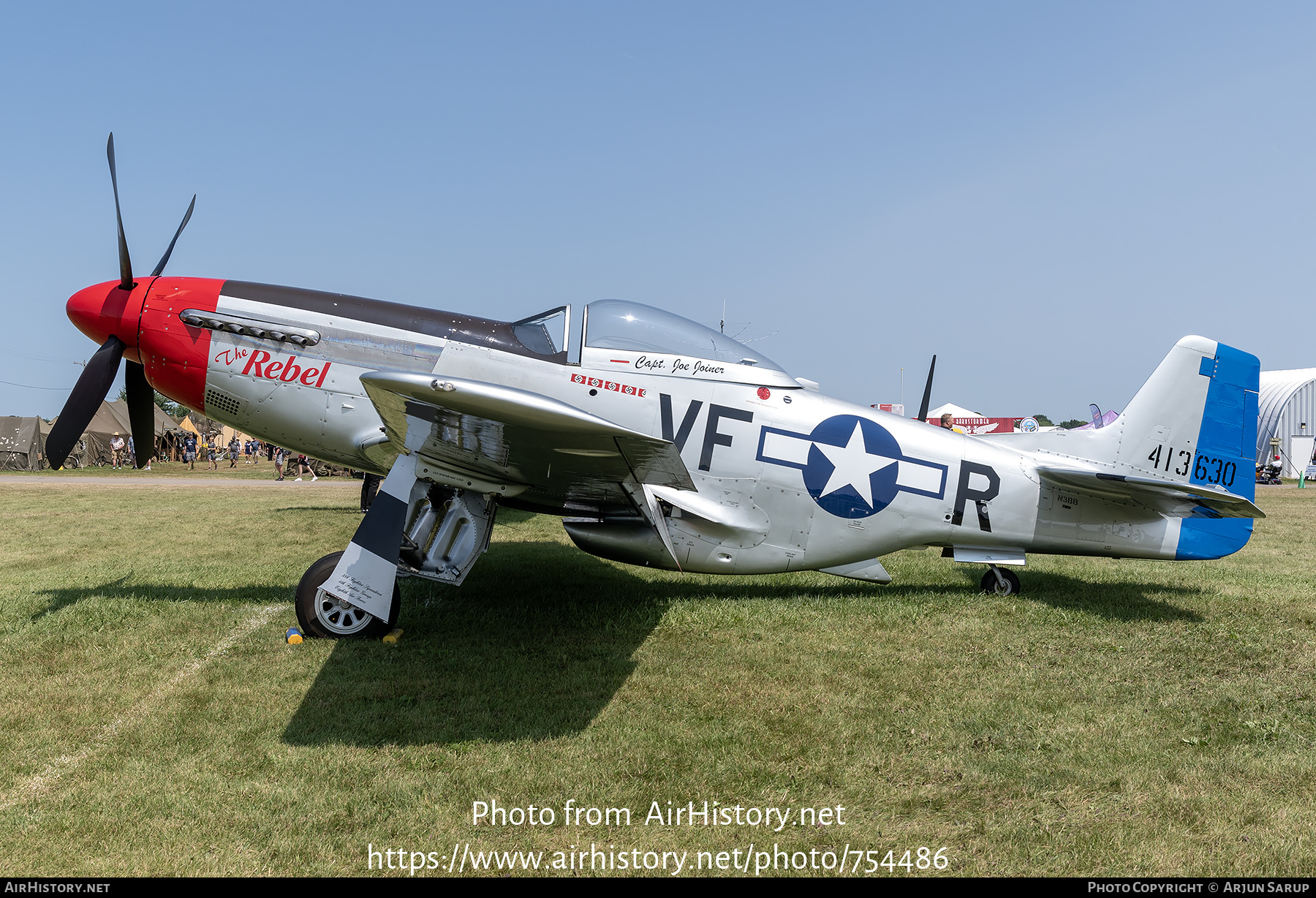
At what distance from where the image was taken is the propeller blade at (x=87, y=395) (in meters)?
5.78

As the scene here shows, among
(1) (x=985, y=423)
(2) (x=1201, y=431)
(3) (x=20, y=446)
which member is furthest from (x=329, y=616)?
(1) (x=985, y=423)

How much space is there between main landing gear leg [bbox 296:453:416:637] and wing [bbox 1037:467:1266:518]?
17.9ft

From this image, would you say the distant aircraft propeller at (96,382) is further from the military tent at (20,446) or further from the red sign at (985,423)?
the red sign at (985,423)

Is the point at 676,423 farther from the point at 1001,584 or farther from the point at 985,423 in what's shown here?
the point at 985,423

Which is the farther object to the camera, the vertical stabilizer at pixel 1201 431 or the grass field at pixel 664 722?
the vertical stabilizer at pixel 1201 431

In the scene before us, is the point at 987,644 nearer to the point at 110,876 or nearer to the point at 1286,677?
the point at 1286,677

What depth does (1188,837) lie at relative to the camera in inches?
114

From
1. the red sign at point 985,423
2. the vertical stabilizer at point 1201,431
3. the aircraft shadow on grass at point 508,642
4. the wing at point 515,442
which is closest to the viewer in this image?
the wing at point 515,442

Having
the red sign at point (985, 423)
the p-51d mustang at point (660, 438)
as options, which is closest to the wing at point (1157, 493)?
the p-51d mustang at point (660, 438)

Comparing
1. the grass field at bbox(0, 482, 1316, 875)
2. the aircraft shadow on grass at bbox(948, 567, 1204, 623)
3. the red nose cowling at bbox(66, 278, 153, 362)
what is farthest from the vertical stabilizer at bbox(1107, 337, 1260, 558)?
the red nose cowling at bbox(66, 278, 153, 362)

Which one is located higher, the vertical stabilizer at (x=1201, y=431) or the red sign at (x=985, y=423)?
the vertical stabilizer at (x=1201, y=431)

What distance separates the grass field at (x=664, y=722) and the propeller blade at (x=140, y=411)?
4.23 ft

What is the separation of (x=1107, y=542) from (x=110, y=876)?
731 cm
